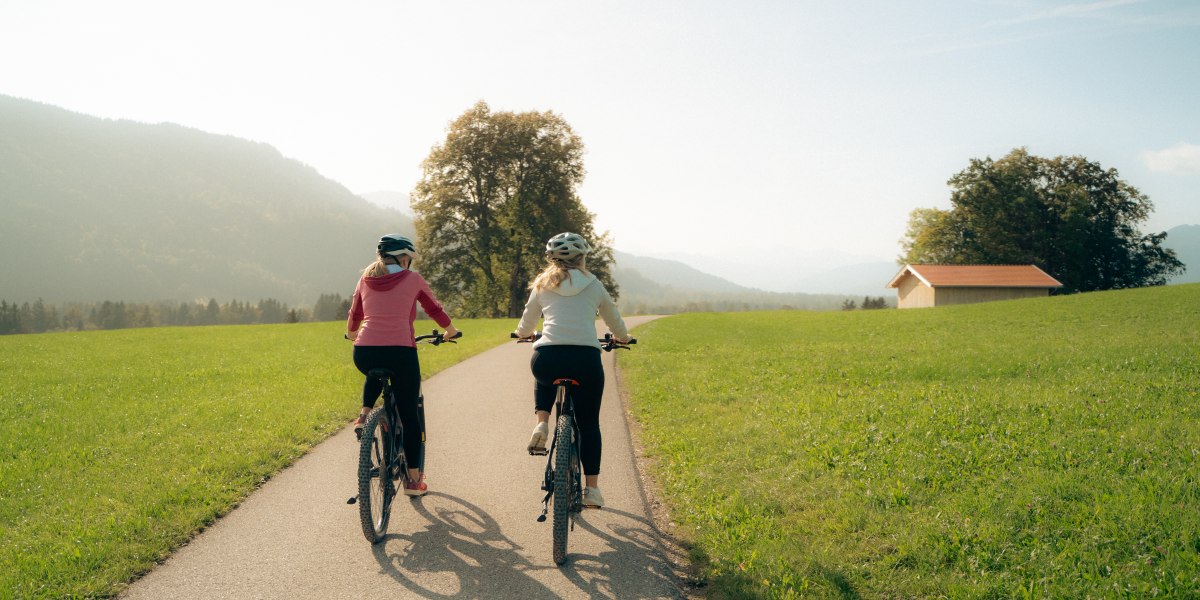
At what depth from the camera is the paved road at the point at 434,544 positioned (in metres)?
4.30

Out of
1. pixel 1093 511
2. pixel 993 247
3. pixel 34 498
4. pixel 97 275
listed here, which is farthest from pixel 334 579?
pixel 97 275

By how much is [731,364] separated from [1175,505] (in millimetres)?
11078

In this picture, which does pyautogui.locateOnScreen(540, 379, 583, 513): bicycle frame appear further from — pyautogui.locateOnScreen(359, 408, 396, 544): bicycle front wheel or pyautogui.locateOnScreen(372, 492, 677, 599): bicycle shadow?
pyautogui.locateOnScreen(359, 408, 396, 544): bicycle front wheel

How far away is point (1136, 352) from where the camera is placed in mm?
14930

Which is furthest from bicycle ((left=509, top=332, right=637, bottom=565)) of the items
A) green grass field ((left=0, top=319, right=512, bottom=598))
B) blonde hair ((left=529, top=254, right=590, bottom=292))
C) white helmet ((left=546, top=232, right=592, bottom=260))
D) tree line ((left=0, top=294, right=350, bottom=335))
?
tree line ((left=0, top=294, right=350, bottom=335))

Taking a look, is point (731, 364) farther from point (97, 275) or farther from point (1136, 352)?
point (97, 275)

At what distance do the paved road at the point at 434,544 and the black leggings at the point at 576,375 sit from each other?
979 millimetres

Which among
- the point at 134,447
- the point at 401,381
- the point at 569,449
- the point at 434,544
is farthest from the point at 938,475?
the point at 134,447

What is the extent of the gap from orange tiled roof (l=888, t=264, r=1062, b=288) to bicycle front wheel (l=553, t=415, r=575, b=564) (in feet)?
173

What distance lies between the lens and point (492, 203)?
163 feet

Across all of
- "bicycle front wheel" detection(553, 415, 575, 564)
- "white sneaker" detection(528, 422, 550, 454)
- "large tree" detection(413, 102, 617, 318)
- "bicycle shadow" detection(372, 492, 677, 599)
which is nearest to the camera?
"bicycle shadow" detection(372, 492, 677, 599)

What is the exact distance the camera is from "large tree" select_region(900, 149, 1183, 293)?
5859cm

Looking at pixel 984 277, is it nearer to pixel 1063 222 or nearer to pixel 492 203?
pixel 1063 222

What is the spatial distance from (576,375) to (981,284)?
179 ft
